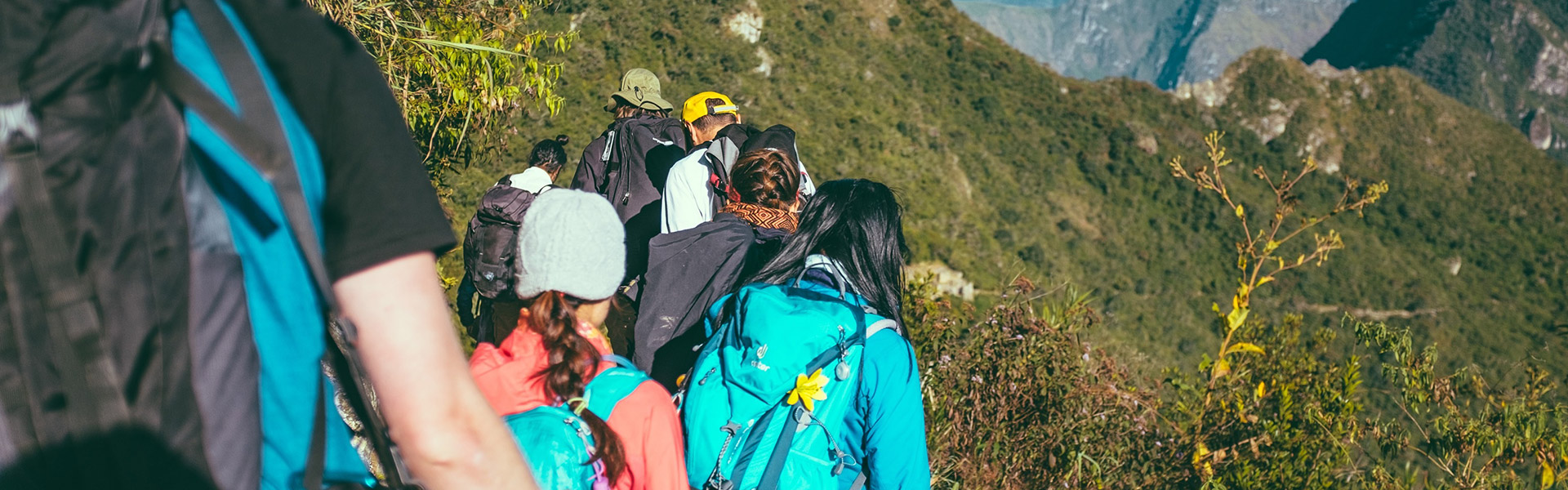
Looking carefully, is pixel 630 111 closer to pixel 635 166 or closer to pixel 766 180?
pixel 635 166

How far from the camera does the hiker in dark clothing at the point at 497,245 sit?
2.23 metres

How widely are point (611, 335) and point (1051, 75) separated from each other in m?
55.0

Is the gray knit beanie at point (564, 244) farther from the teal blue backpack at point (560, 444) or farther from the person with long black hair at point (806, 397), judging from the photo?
the person with long black hair at point (806, 397)

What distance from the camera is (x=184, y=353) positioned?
0.69 meters

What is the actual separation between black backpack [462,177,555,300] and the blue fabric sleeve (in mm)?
1096

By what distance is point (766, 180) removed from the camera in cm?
278

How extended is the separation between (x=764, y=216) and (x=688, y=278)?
1.07 feet

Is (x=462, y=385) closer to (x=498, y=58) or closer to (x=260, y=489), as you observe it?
(x=260, y=489)

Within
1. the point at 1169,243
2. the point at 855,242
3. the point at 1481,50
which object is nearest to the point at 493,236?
the point at 855,242

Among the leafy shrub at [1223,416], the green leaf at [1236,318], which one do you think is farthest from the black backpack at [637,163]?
the green leaf at [1236,318]

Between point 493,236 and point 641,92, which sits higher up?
point 641,92

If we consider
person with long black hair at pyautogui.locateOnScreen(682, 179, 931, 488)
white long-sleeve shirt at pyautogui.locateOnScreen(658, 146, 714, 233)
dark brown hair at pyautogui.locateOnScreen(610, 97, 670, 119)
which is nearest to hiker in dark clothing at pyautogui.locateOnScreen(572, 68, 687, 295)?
dark brown hair at pyautogui.locateOnScreen(610, 97, 670, 119)

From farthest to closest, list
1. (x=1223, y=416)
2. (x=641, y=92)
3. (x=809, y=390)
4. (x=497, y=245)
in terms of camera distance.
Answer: (x=641, y=92) < (x=1223, y=416) < (x=497, y=245) < (x=809, y=390)

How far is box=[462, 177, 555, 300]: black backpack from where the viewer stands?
275 centimetres
